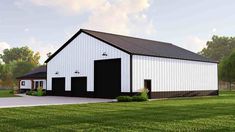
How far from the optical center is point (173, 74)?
104 feet

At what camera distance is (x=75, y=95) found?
34094 mm

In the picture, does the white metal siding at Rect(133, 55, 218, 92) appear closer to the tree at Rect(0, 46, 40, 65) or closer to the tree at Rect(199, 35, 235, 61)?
the tree at Rect(199, 35, 235, 61)

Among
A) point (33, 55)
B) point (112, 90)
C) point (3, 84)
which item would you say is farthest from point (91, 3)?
point (33, 55)

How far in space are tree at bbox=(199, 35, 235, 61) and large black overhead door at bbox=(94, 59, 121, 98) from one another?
69236mm

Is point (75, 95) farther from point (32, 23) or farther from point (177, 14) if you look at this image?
point (177, 14)

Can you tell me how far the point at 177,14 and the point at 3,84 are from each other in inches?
2647

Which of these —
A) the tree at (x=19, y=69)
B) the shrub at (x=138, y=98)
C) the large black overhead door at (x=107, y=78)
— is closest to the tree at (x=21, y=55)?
the tree at (x=19, y=69)

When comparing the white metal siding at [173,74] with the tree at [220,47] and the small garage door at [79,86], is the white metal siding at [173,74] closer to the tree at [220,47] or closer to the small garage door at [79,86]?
the small garage door at [79,86]

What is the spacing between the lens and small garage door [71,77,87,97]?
3294 centimetres

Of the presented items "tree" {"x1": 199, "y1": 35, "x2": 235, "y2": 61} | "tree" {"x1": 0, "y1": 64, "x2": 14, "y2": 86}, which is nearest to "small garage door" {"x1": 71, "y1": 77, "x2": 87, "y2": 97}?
"tree" {"x1": 0, "y1": 64, "x2": 14, "y2": 86}

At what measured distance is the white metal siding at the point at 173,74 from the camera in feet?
93.2

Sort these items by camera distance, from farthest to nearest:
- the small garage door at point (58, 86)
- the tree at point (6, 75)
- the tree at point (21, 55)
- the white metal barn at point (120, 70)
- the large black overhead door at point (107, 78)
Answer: the tree at point (21, 55), the tree at point (6, 75), the small garage door at point (58, 86), the large black overhead door at point (107, 78), the white metal barn at point (120, 70)

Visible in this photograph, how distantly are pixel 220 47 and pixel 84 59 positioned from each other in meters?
69.9

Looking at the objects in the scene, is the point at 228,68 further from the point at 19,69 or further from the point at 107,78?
the point at 19,69
